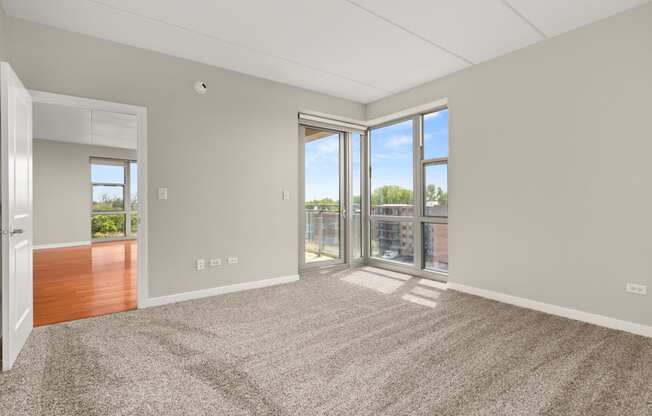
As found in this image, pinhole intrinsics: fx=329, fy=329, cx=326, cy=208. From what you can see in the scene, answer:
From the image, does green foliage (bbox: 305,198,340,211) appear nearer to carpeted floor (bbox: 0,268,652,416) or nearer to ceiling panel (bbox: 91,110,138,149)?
carpeted floor (bbox: 0,268,652,416)

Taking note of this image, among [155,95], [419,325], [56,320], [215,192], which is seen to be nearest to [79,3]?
[155,95]

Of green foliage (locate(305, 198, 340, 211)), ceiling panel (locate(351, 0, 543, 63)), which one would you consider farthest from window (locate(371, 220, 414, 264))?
ceiling panel (locate(351, 0, 543, 63))

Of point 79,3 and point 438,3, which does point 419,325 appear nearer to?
point 438,3

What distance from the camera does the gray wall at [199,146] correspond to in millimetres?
2998

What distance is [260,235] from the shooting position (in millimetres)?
4156

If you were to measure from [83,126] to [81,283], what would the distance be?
12.1 feet

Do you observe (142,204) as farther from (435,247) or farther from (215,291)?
(435,247)

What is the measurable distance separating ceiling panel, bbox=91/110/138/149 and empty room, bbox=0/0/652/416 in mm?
2133

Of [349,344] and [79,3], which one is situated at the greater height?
[79,3]

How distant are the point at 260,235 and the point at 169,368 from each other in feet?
7.05

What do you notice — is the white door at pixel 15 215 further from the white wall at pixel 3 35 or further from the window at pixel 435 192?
the window at pixel 435 192

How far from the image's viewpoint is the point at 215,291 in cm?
379

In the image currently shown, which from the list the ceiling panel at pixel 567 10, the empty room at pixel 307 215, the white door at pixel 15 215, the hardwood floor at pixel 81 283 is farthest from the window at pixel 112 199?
the ceiling panel at pixel 567 10

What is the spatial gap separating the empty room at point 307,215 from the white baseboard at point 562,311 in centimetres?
1
